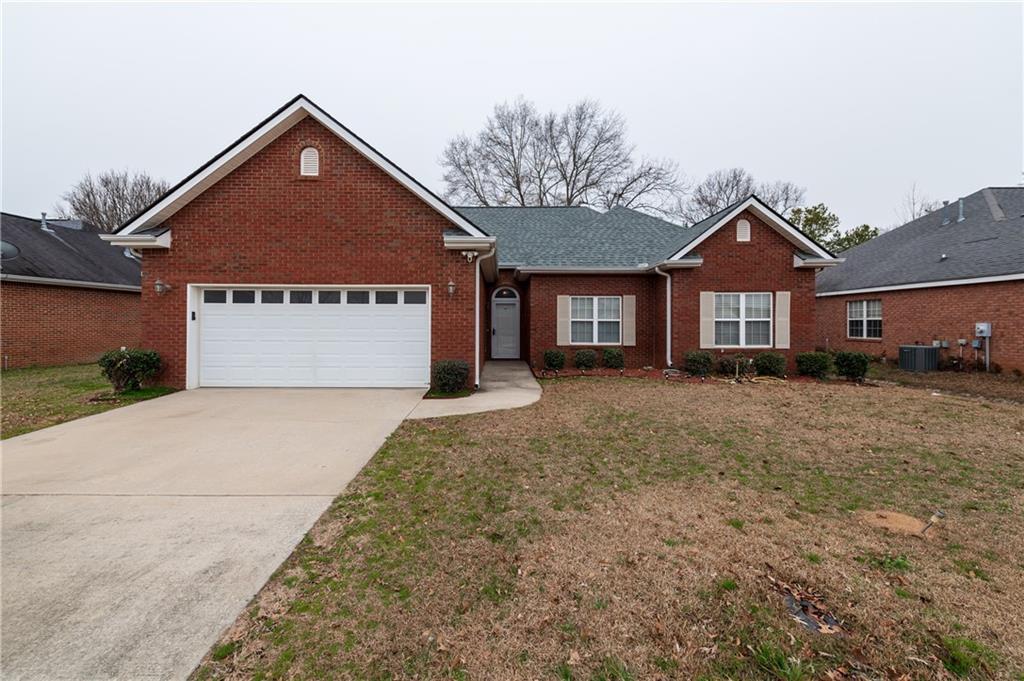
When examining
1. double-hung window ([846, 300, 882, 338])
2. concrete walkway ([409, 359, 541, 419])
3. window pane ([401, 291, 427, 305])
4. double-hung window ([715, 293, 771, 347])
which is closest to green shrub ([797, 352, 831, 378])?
double-hung window ([715, 293, 771, 347])

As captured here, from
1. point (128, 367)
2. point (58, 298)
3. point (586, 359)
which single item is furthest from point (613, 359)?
point (58, 298)

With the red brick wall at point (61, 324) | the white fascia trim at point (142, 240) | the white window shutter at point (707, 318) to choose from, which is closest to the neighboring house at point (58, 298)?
the red brick wall at point (61, 324)

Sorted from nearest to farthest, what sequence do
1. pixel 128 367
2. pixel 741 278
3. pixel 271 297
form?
pixel 128 367 < pixel 271 297 < pixel 741 278

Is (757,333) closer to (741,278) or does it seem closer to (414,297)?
(741,278)

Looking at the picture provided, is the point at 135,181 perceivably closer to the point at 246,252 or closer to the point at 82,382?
the point at 82,382

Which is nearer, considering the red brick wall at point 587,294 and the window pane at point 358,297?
the window pane at point 358,297

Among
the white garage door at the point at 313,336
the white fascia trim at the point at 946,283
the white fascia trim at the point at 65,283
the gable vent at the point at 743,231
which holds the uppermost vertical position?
the gable vent at the point at 743,231

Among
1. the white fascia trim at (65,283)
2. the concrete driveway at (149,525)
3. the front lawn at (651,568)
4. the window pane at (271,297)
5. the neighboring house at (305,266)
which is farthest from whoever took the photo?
the white fascia trim at (65,283)

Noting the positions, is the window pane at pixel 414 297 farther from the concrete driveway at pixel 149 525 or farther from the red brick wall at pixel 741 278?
the red brick wall at pixel 741 278

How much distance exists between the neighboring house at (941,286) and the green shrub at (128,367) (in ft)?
70.2

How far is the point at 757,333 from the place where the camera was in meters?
12.9

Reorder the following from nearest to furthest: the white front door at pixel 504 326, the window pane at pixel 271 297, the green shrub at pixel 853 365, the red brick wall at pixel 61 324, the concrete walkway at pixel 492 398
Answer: the concrete walkway at pixel 492 398 < the window pane at pixel 271 297 < the green shrub at pixel 853 365 < the red brick wall at pixel 61 324 < the white front door at pixel 504 326

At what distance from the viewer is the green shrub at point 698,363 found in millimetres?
12039

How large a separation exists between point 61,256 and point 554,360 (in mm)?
18068
